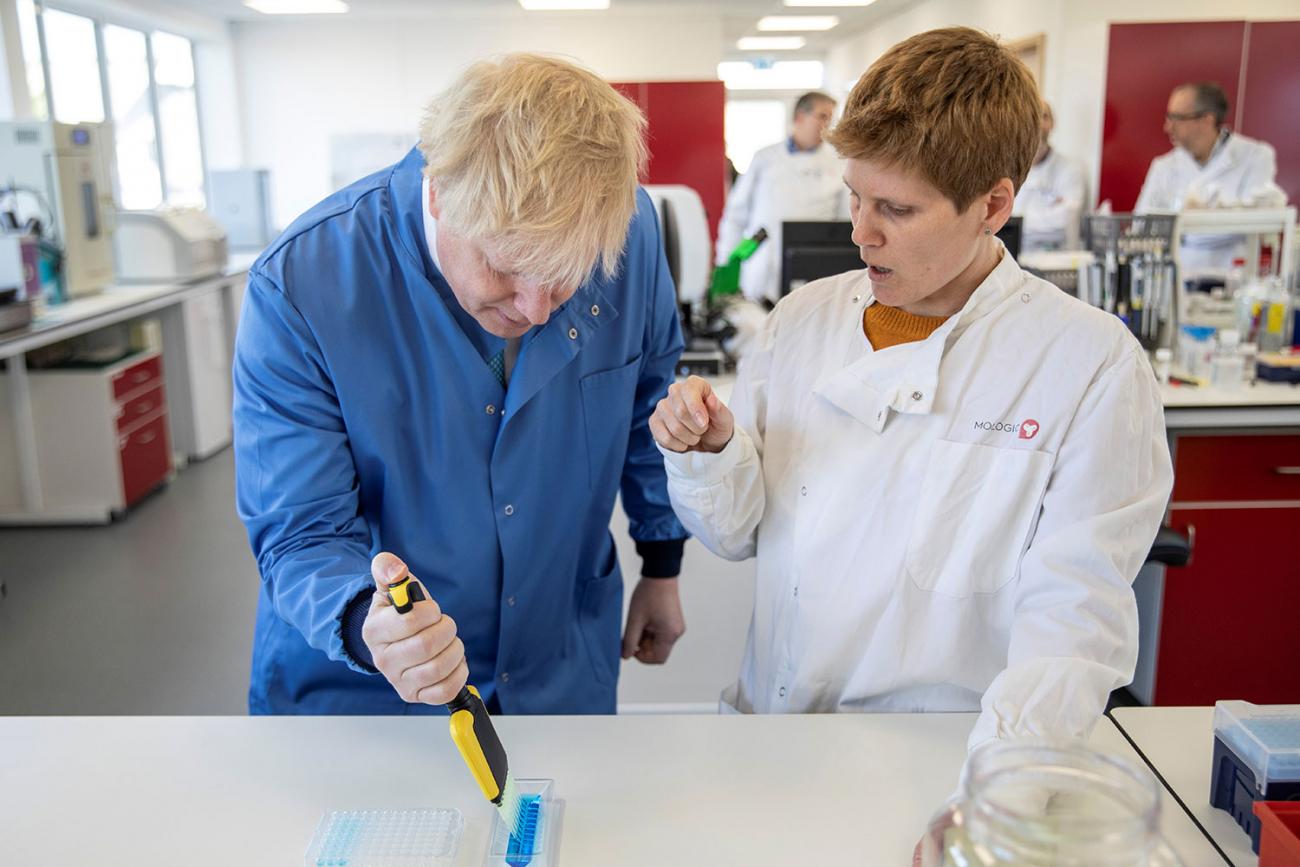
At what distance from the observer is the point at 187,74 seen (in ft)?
30.0

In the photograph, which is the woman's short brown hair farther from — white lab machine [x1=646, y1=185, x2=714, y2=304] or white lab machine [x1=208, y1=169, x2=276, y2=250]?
white lab machine [x1=208, y1=169, x2=276, y2=250]

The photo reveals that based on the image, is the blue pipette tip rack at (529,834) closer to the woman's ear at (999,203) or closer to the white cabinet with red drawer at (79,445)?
the woman's ear at (999,203)

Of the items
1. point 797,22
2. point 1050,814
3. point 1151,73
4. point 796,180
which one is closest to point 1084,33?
point 1151,73

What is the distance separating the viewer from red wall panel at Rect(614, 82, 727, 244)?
8961 millimetres

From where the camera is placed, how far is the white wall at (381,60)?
929 centimetres

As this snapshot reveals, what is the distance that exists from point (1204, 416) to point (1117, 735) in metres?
1.75

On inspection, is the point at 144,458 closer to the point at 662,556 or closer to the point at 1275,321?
the point at 662,556

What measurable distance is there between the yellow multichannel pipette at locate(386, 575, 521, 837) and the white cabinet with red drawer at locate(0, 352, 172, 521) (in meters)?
3.90

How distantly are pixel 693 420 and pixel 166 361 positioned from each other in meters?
4.76

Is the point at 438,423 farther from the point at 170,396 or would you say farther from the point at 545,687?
the point at 170,396

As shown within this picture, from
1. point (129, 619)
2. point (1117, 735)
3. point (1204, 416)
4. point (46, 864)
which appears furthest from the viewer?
point (129, 619)

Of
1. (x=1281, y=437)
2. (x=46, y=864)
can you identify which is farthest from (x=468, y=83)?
(x=1281, y=437)

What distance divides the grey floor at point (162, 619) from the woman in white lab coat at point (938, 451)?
50.8 inches

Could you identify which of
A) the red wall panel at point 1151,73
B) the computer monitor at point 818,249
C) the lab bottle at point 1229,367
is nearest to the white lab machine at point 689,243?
the computer monitor at point 818,249
